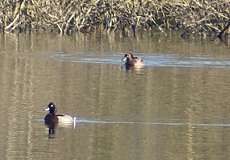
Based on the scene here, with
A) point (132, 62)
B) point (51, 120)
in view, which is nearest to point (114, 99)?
point (51, 120)

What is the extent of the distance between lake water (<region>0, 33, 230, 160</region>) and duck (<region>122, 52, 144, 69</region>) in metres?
0.17

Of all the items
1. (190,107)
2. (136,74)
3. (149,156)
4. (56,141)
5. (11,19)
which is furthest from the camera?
(11,19)

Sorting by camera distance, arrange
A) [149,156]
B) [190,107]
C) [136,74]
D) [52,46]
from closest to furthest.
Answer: [149,156] → [190,107] → [136,74] → [52,46]

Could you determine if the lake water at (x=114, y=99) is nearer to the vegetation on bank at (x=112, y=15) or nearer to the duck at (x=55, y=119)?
the duck at (x=55, y=119)

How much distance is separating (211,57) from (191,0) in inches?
292

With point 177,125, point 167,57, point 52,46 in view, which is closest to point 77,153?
point 177,125

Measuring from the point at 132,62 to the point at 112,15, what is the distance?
34.0 ft

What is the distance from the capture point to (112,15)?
3672cm

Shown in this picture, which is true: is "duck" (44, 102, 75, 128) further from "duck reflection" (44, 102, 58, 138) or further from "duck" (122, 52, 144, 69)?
"duck" (122, 52, 144, 69)

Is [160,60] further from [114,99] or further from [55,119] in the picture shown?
[55,119]

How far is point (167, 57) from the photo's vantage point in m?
29.2

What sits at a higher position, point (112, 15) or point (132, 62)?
point (112, 15)

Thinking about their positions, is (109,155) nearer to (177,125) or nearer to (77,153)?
(77,153)

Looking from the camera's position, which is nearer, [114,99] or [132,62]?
[114,99]
